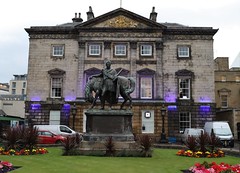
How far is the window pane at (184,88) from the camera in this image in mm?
36828

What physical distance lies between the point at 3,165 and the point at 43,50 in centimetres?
2840

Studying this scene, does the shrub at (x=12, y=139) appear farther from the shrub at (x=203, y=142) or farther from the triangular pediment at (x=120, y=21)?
the triangular pediment at (x=120, y=21)

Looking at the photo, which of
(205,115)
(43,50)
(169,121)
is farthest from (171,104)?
(43,50)

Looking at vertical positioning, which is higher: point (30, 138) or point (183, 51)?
point (183, 51)

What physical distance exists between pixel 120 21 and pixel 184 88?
11.4 meters

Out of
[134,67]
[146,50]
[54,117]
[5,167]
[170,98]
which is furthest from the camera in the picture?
[146,50]

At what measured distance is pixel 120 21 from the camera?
1470 inches

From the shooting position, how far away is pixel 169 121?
36.0 m

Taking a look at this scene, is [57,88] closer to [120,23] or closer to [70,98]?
[70,98]

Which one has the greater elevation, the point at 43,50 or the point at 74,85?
the point at 43,50

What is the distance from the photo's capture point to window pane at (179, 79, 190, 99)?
36828 mm

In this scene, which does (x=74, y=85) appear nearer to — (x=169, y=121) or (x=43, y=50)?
(x=43, y=50)

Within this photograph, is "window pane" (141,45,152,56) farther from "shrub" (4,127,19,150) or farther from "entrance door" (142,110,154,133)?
"shrub" (4,127,19,150)

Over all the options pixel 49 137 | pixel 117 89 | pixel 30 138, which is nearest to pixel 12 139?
pixel 30 138
